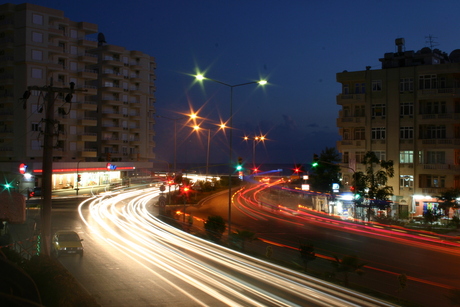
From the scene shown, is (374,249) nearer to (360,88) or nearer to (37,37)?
(360,88)

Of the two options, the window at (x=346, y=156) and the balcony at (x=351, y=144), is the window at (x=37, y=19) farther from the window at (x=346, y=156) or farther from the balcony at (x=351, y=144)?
the window at (x=346, y=156)

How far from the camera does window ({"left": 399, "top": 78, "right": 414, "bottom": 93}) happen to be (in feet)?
146

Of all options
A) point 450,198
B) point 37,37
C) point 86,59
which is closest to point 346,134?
point 450,198

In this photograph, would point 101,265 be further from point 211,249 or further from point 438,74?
point 438,74

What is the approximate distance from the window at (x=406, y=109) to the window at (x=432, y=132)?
5.84 ft

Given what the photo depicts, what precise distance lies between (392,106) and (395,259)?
24.7 m

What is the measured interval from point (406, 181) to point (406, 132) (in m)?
4.85

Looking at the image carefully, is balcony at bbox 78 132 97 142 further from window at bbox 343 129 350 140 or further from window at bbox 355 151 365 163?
window at bbox 355 151 365 163

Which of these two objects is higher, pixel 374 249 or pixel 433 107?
pixel 433 107

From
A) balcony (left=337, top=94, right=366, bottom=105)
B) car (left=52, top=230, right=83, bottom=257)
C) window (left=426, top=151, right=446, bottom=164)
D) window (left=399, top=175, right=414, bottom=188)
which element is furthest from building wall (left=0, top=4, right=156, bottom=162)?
window (left=426, top=151, right=446, bottom=164)

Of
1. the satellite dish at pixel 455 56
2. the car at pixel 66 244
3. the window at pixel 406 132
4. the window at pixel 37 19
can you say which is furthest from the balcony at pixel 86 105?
the satellite dish at pixel 455 56

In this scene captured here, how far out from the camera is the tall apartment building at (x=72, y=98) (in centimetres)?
5700

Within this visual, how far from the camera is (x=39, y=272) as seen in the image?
1312 centimetres

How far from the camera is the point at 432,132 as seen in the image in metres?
43.8
